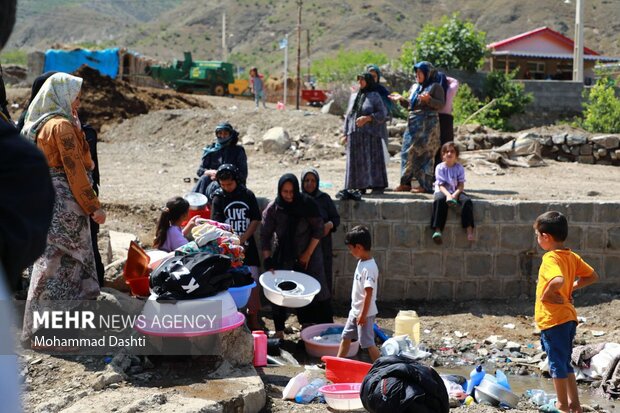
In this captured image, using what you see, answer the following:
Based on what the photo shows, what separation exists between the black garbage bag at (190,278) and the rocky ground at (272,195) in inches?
17.2

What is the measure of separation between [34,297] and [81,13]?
105m

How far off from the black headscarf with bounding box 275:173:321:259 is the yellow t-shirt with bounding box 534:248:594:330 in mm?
2586

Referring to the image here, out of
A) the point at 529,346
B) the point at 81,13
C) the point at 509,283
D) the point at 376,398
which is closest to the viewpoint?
the point at 376,398

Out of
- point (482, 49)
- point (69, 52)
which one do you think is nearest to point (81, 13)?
point (69, 52)

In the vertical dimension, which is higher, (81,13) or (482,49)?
(81,13)

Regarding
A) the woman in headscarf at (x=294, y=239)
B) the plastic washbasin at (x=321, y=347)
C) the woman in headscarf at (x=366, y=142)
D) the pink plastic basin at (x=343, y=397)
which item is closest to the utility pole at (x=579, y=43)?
the woman in headscarf at (x=366, y=142)

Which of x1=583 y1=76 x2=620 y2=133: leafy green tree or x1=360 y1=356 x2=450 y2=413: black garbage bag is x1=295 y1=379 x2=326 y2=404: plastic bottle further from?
x1=583 y1=76 x2=620 y2=133: leafy green tree

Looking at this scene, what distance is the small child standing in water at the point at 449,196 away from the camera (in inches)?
317

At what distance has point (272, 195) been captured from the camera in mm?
9430

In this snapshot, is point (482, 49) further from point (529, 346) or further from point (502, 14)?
point (502, 14)

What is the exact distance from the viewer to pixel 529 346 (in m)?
7.18

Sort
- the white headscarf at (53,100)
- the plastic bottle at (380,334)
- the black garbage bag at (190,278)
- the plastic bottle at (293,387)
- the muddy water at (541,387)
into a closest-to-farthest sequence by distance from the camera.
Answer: the black garbage bag at (190,278), the white headscarf at (53,100), the plastic bottle at (293,387), the muddy water at (541,387), the plastic bottle at (380,334)

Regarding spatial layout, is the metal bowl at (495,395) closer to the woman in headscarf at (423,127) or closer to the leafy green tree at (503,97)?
the woman in headscarf at (423,127)

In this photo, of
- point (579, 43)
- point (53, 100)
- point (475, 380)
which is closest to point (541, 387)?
point (475, 380)
